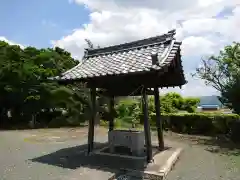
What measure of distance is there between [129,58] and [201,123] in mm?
9187

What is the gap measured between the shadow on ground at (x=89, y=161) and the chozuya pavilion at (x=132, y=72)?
479mm

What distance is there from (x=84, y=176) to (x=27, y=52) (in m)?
16.5

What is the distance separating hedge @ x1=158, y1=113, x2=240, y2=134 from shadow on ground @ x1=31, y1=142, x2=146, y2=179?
790cm

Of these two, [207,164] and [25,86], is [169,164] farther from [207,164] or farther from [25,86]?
[25,86]

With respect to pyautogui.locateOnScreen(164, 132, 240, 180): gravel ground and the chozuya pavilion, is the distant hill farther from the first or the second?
the chozuya pavilion

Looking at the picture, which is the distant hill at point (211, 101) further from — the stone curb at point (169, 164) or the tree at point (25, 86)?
the tree at point (25, 86)

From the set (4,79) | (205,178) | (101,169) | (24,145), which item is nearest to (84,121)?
(4,79)

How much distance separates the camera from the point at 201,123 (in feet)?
49.1

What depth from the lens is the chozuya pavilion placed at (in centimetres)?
706

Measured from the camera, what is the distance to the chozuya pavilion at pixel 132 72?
706 cm

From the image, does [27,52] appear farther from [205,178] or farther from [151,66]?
[205,178]

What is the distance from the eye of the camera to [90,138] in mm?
8516

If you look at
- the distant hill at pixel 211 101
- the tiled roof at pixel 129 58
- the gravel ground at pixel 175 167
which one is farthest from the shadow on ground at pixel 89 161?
the distant hill at pixel 211 101

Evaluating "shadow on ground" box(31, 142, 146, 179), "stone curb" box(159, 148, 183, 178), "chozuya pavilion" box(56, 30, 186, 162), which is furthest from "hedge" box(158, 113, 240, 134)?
"shadow on ground" box(31, 142, 146, 179)
